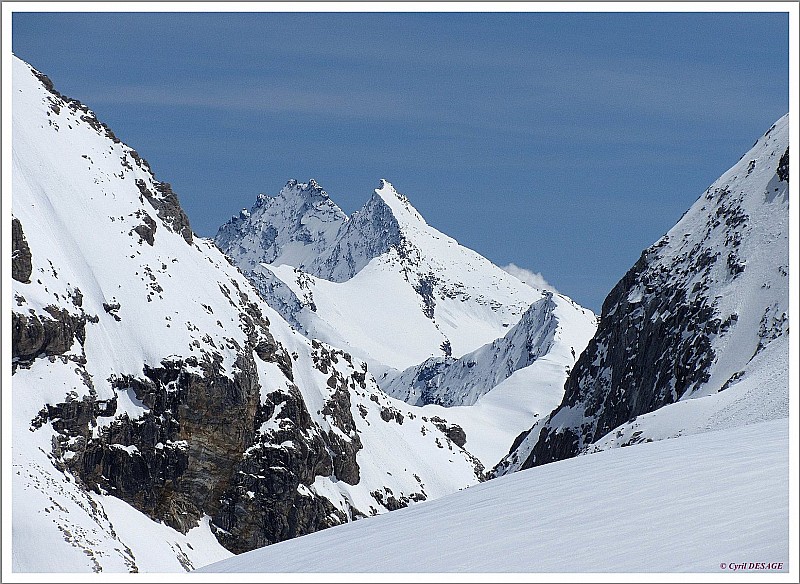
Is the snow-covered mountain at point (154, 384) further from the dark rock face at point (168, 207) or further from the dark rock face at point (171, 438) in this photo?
the dark rock face at point (168, 207)

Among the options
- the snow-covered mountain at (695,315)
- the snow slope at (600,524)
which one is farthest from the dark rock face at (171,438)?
the snow slope at (600,524)

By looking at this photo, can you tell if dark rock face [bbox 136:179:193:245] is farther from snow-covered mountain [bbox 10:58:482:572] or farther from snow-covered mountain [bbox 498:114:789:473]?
snow-covered mountain [bbox 498:114:789:473]

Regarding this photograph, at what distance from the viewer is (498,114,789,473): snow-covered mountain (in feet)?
257

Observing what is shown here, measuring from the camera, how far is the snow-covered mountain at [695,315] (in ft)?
257

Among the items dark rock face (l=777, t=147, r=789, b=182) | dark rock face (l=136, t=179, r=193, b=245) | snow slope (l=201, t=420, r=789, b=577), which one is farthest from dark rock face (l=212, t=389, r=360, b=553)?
snow slope (l=201, t=420, r=789, b=577)

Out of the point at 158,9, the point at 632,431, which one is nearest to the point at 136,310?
the point at 632,431

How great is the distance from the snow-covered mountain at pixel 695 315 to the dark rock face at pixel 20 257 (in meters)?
52.4

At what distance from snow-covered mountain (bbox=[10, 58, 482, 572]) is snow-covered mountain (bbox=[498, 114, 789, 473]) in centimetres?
2978

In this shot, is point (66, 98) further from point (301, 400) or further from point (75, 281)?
point (301, 400)

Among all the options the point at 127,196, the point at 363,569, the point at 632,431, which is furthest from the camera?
the point at 127,196

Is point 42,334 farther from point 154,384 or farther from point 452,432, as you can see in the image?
point 452,432

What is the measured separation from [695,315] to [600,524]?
7501 centimetres

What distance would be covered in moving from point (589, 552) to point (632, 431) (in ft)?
141

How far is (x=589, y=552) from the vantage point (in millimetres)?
13602
